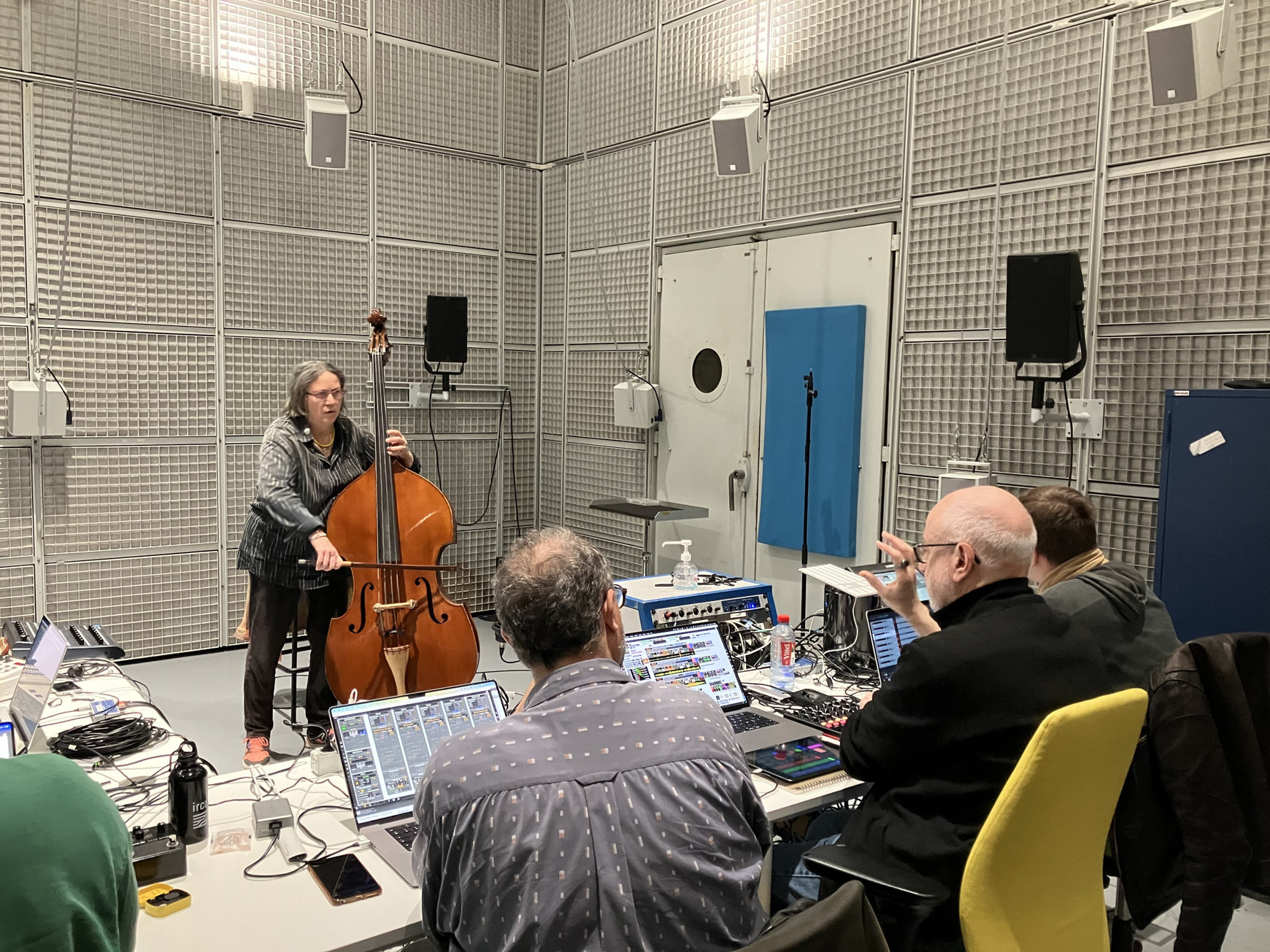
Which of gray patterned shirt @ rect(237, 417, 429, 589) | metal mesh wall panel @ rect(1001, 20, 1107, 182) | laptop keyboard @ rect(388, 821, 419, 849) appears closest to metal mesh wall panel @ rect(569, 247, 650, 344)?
metal mesh wall panel @ rect(1001, 20, 1107, 182)

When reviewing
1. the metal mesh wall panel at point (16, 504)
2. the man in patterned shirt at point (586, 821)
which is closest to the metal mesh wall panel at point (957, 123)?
the man in patterned shirt at point (586, 821)

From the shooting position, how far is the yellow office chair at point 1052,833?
1.70 metres

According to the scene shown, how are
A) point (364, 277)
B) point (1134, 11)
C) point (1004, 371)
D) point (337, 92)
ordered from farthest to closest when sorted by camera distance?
point (364, 277)
point (337, 92)
point (1004, 371)
point (1134, 11)

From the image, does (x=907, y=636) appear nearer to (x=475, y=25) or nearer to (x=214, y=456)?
(x=214, y=456)

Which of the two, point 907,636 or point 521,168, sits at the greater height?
point 521,168

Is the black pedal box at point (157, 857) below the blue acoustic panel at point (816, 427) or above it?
below

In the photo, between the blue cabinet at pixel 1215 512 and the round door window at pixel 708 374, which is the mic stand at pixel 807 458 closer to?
the round door window at pixel 708 374

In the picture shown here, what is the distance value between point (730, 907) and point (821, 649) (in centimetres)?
209

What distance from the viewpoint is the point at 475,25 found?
21.2ft

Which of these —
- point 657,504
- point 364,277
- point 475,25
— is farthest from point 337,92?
point 657,504

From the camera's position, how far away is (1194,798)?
2.17 meters

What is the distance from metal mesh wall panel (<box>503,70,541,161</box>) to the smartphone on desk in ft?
18.7

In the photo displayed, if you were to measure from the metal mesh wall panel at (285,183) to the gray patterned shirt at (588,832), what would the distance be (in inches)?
199

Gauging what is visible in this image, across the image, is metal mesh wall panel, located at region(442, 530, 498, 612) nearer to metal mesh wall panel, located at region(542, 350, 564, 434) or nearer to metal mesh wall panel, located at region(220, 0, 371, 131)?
metal mesh wall panel, located at region(542, 350, 564, 434)
